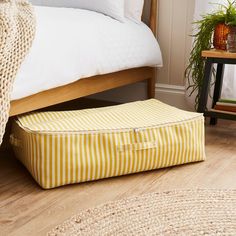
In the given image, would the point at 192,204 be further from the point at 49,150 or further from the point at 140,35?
the point at 140,35

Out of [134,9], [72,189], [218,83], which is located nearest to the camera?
[72,189]

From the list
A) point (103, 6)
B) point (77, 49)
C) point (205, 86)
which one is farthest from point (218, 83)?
point (77, 49)

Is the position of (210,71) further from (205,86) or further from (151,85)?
(151,85)

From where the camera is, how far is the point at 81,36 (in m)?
1.84

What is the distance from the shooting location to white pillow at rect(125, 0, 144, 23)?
2330 mm

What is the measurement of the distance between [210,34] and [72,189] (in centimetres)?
109

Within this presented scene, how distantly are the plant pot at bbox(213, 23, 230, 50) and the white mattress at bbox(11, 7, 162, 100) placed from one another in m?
0.40

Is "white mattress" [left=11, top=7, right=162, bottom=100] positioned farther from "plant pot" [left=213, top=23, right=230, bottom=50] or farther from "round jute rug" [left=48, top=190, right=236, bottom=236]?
"round jute rug" [left=48, top=190, right=236, bottom=236]

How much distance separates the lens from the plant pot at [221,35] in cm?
201

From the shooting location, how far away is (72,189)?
4.79ft

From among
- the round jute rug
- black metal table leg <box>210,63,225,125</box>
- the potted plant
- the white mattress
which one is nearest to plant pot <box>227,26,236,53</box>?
the potted plant

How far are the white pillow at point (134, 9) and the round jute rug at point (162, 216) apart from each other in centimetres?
124

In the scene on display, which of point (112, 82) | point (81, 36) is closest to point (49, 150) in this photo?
point (81, 36)

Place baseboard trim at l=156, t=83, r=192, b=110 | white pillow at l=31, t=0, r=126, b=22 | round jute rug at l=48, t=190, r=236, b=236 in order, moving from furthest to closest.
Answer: baseboard trim at l=156, t=83, r=192, b=110
white pillow at l=31, t=0, r=126, b=22
round jute rug at l=48, t=190, r=236, b=236
